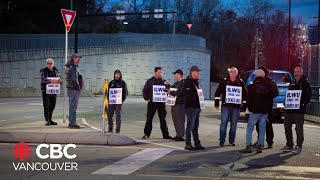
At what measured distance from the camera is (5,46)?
42219mm

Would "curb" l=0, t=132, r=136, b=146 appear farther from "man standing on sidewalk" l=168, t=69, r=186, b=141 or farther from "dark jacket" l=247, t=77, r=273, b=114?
"dark jacket" l=247, t=77, r=273, b=114

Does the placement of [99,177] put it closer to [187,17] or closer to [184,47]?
[184,47]

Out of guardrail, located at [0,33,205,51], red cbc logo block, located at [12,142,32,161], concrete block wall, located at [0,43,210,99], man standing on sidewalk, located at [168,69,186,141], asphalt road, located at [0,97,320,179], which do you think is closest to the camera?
asphalt road, located at [0,97,320,179]

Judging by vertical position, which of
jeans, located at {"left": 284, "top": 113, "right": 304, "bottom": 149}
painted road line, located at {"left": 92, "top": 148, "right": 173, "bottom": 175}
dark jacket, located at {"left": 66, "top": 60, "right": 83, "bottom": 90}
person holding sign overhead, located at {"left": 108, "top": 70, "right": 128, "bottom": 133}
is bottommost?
painted road line, located at {"left": 92, "top": 148, "right": 173, "bottom": 175}

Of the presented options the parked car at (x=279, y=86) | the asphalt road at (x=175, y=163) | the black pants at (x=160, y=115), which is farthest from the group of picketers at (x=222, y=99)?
the parked car at (x=279, y=86)

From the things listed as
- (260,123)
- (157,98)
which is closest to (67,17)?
(157,98)

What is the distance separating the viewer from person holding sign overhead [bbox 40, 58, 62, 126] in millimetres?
15008

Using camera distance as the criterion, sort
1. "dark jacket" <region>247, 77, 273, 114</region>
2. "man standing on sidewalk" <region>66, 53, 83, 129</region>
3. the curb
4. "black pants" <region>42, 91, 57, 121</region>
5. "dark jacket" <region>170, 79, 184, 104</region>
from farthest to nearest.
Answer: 1. "black pants" <region>42, 91, 57, 121</region>
2. "man standing on sidewalk" <region>66, 53, 83, 129</region>
3. "dark jacket" <region>170, 79, 184, 104</region>
4. the curb
5. "dark jacket" <region>247, 77, 273, 114</region>

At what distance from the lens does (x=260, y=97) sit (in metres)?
11.7

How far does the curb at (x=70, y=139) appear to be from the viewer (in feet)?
40.9

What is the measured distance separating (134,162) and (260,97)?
356 cm

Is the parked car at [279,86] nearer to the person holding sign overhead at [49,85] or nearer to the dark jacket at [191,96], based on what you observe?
the person holding sign overhead at [49,85]

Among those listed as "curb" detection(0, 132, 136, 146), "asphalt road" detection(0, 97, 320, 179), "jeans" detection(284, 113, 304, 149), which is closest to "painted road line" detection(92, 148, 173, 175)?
"asphalt road" detection(0, 97, 320, 179)

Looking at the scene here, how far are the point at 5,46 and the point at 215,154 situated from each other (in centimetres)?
3452
